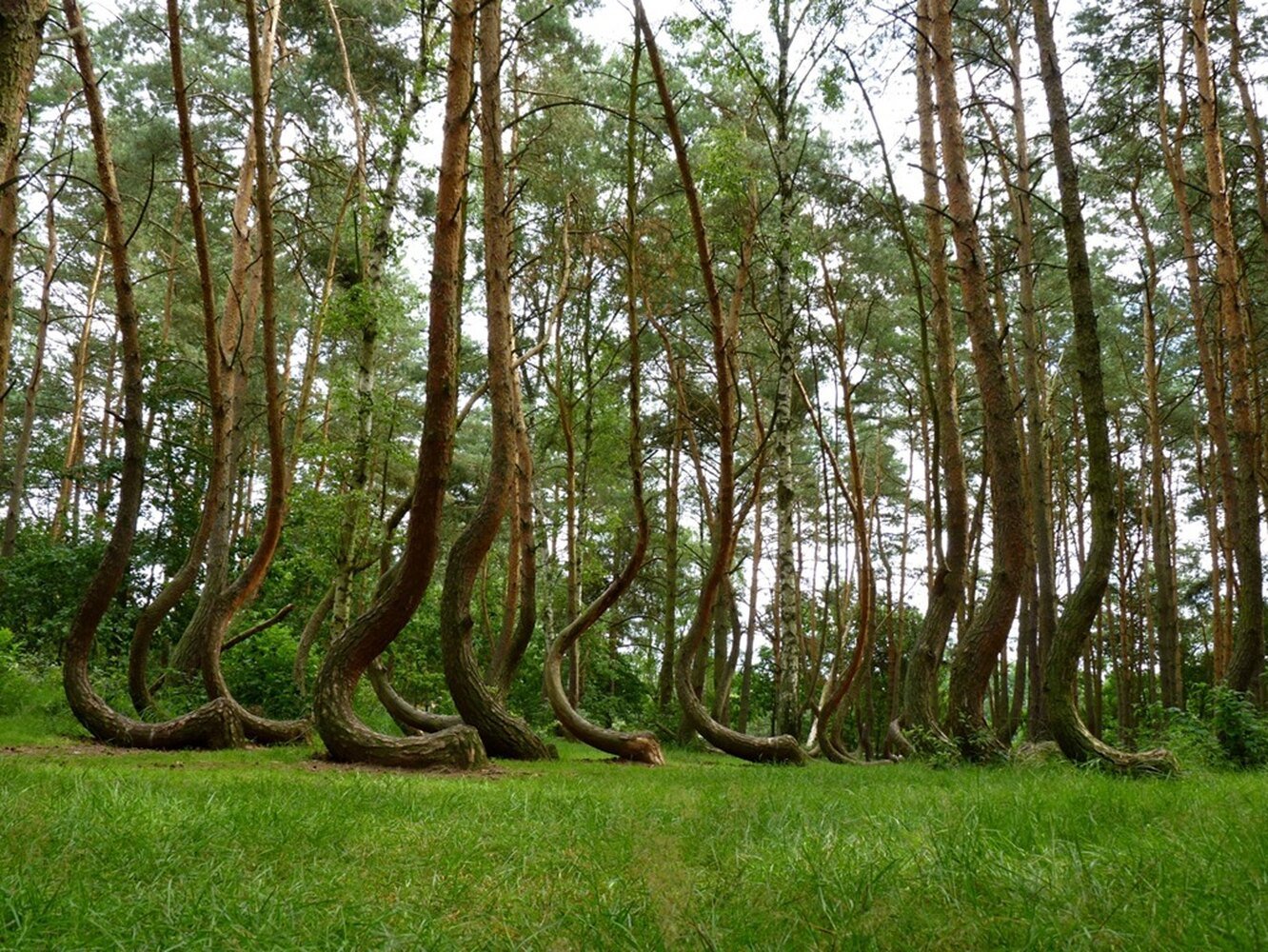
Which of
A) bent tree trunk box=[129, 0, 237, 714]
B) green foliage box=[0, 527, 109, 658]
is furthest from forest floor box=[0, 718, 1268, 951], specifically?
green foliage box=[0, 527, 109, 658]

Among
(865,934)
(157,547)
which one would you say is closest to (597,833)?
(865,934)

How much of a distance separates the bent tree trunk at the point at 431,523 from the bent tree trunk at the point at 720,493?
68.1 inches

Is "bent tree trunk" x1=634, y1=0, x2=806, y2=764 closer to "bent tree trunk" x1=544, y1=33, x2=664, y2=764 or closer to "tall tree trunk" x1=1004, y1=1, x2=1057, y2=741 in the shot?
"bent tree trunk" x1=544, y1=33, x2=664, y2=764

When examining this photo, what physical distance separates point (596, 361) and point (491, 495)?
10594 millimetres

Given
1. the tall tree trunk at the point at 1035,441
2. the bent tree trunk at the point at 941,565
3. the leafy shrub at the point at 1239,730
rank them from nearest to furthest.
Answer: the leafy shrub at the point at 1239,730, the bent tree trunk at the point at 941,565, the tall tree trunk at the point at 1035,441

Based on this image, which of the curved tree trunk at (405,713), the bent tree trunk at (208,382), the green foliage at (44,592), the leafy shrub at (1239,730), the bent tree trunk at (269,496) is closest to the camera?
the bent tree trunk at (208,382)

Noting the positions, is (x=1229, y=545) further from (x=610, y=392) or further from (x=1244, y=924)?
(x=1244, y=924)

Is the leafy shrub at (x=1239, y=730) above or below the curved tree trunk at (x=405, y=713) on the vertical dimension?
above

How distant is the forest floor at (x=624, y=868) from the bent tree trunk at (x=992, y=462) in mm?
3059

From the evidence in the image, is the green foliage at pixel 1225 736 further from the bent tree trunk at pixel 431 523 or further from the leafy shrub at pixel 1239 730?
the bent tree trunk at pixel 431 523

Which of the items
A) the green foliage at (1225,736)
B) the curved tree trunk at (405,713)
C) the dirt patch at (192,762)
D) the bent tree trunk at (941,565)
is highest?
the bent tree trunk at (941,565)

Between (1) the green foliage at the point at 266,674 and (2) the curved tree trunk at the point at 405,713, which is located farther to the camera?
(1) the green foliage at the point at 266,674

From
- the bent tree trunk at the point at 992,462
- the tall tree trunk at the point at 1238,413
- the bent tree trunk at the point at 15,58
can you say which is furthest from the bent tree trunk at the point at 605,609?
the tall tree trunk at the point at 1238,413

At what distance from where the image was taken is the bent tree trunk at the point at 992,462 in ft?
24.9
